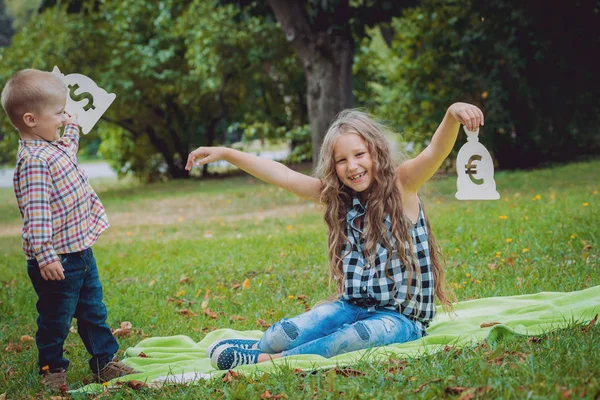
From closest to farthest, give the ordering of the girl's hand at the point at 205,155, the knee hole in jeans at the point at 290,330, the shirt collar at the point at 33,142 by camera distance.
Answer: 1. the shirt collar at the point at 33,142
2. the knee hole in jeans at the point at 290,330
3. the girl's hand at the point at 205,155

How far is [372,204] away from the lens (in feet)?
11.7

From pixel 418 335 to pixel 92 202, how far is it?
184cm

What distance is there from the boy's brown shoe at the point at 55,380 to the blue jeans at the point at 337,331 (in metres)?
0.99

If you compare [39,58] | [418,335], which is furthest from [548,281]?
[39,58]

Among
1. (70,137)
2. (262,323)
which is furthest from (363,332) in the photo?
(70,137)

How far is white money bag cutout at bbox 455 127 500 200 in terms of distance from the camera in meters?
3.58

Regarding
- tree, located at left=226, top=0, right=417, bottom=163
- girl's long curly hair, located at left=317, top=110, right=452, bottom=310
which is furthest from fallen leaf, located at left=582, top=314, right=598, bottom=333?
tree, located at left=226, top=0, right=417, bottom=163

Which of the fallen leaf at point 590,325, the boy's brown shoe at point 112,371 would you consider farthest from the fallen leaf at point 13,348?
the fallen leaf at point 590,325

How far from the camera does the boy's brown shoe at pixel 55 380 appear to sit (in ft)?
11.2

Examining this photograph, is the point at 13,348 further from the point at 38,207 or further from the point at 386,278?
the point at 386,278

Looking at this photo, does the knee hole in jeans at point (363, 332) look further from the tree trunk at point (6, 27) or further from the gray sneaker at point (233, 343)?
the tree trunk at point (6, 27)

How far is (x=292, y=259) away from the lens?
244 inches

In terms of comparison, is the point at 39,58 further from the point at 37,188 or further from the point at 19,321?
the point at 37,188

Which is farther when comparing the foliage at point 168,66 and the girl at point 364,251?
the foliage at point 168,66
